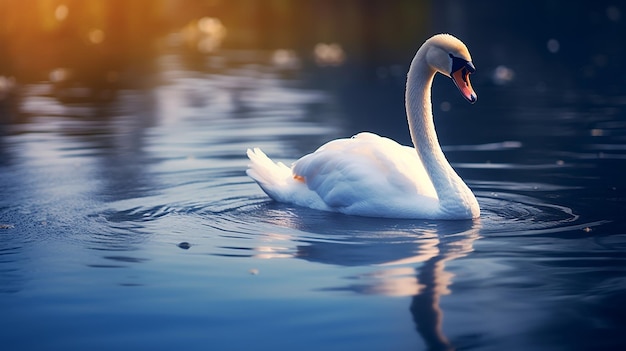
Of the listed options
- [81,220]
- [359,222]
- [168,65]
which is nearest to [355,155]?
[359,222]

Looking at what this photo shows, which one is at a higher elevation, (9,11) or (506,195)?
(9,11)

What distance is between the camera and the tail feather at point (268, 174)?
30.3ft

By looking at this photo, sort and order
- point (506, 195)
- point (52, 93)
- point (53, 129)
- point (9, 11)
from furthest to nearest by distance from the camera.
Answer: point (9, 11)
point (52, 93)
point (53, 129)
point (506, 195)

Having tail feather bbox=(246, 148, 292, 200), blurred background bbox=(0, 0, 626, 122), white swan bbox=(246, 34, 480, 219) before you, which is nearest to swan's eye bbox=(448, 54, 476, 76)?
white swan bbox=(246, 34, 480, 219)

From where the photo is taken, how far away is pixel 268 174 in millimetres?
9367

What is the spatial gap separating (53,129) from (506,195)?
23.8 ft

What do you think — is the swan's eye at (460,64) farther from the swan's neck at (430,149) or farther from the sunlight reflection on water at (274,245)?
the sunlight reflection on water at (274,245)

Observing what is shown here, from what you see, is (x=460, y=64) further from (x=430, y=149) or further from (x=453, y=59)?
(x=430, y=149)

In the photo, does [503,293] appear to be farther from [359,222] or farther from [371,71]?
[371,71]

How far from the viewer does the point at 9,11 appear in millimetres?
28953

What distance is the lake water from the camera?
5586 mm

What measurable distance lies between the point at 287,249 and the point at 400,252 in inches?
30.3

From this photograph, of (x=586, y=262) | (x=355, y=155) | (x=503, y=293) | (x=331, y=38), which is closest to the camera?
(x=503, y=293)

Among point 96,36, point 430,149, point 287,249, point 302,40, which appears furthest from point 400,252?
point 96,36
